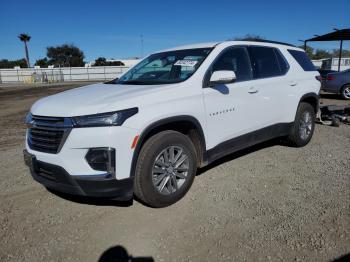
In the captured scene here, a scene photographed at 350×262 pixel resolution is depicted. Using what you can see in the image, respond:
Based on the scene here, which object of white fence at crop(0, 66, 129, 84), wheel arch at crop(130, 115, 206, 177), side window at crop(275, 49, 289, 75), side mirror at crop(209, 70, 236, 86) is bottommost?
white fence at crop(0, 66, 129, 84)

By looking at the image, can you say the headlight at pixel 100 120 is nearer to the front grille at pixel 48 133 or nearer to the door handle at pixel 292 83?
the front grille at pixel 48 133

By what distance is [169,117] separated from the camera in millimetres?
3686

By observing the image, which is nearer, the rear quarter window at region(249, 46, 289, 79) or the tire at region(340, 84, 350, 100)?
the rear quarter window at region(249, 46, 289, 79)

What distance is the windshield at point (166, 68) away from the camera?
430 cm

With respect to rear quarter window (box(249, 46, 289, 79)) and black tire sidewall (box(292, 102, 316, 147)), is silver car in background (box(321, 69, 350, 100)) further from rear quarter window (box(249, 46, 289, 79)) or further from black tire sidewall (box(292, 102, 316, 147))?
rear quarter window (box(249, 46, 289, 79))

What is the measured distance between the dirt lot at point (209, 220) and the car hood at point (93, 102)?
118 centimetres

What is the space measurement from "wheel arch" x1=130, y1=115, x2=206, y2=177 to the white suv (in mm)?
12

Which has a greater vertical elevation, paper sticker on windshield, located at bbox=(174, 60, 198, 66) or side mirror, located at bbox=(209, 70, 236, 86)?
paper sticker on windshield, located at bbox=(174, 60, 198, 66)

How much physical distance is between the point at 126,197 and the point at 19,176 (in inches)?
93.9

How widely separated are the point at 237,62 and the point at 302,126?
212cm

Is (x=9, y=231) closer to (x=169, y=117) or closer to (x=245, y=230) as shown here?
(x=169, y=117)

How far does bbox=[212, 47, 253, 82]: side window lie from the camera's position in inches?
177

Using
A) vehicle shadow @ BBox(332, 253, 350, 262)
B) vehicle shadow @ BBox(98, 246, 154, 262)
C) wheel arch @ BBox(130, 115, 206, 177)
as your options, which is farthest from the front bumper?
vehicle shadow @ BBox(332, 253, 350, 262)

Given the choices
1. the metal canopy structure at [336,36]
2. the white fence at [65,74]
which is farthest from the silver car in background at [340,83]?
the white fence at [65,74]
